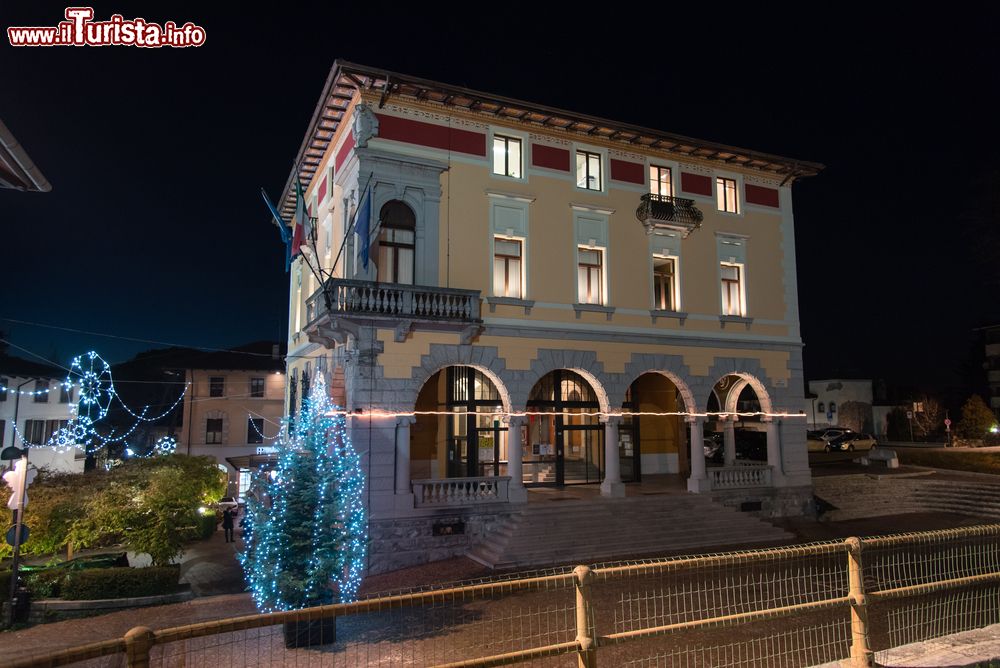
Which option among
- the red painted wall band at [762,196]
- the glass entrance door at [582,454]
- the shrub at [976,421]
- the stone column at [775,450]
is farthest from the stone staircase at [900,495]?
the shrub at [976,421]

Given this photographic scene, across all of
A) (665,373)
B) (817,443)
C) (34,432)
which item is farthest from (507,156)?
(34,432)

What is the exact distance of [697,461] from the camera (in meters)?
22.1

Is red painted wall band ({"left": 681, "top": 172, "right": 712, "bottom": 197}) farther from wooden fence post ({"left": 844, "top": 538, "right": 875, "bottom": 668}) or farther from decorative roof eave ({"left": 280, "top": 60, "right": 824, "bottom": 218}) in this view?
wooden fence post ({"left": 844, "top": 538, "right": 875, "bottom": 668})

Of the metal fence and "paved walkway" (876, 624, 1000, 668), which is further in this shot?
the metal fence

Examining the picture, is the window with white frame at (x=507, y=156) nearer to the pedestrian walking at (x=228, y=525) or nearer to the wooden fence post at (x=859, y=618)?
the pedestrian walking at (x=228, y=525)

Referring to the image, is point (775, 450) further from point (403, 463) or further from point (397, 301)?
point (397, 301)

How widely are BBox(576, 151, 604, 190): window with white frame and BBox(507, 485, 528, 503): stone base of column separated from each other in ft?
34.7

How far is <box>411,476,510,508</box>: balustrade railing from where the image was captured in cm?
1784

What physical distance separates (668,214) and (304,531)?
17.1 meters

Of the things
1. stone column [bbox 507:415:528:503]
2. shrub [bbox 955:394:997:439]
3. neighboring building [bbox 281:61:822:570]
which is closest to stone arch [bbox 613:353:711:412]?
neighboring building [bbox 281:61:822:570]

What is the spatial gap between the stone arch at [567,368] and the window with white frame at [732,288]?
21.3 ft

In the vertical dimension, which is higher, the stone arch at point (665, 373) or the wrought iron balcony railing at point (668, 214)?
the wrought iron balcony railing at point (668, 214)

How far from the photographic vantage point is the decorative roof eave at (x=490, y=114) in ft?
60.5

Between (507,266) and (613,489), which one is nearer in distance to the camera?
(613,489)
